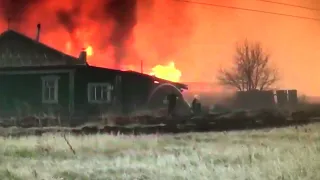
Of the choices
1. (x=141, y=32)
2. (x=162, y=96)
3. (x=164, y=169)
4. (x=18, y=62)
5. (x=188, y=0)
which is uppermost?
(x=188, y=0)

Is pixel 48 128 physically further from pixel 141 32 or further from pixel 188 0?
pixel 188 0

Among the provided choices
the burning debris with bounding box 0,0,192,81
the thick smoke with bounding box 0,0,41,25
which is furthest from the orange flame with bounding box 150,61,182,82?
the thick smoke with bounding box 0,0,41,25

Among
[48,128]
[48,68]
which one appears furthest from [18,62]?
[48,128]

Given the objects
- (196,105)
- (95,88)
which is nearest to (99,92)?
(95,88)

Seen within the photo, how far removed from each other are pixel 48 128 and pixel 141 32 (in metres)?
0.59

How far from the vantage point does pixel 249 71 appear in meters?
2.14

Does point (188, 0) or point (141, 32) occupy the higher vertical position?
point (188, 0)

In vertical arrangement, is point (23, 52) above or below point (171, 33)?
below

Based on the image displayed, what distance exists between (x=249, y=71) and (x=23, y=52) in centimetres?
101

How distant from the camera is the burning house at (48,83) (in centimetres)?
191

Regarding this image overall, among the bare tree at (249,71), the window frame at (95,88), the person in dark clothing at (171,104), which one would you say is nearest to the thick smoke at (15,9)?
the window frame at (95,88)

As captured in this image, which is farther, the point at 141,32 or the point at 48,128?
the point at 141,32

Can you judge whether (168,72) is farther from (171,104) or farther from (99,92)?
(99,92)

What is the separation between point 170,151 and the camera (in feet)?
6.44
